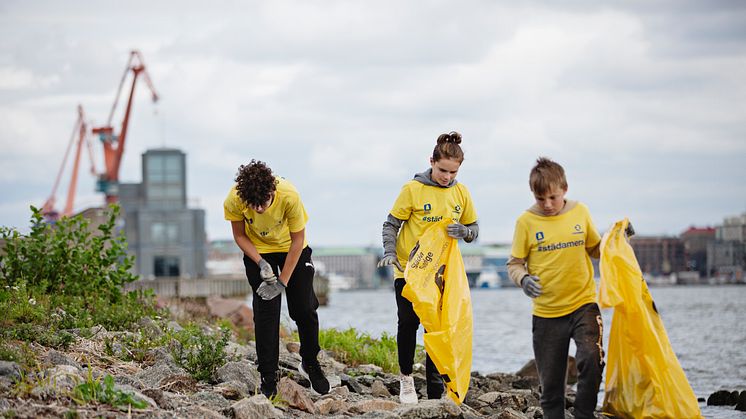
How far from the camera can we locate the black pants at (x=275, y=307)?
7707 millimetres

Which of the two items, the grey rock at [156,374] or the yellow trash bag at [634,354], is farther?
the grey rock at [156,374]

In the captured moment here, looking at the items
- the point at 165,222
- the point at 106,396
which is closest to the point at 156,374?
the point at 106,396

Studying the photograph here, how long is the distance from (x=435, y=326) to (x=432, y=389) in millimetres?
644

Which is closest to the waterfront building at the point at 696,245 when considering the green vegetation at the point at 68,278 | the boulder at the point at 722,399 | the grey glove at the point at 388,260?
the boulder at the point at 722,399

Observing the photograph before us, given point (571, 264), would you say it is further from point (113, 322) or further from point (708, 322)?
point (708, 322)

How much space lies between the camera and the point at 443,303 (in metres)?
7.61

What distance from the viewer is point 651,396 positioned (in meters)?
6.43

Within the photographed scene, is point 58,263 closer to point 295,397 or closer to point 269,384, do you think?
point 269,384

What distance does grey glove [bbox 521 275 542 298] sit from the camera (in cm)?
645

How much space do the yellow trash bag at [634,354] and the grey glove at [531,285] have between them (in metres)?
0.37

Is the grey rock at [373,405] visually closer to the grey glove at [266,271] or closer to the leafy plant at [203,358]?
the grey glove at [266,271]

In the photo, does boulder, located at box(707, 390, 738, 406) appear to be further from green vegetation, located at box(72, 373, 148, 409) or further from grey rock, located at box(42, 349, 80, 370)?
green vegetation, located at box(72, 373, 148, 409)

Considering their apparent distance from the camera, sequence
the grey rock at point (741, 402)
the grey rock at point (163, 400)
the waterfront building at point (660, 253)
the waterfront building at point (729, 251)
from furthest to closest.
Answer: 1. the waterfront building at point (660, 253)
2. the waterfront building at point (729, 251)
3. the grey rock at point (741, 402)
4. the grey rock at point (163, 400)

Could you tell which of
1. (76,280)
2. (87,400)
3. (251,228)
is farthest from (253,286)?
(76,280)
